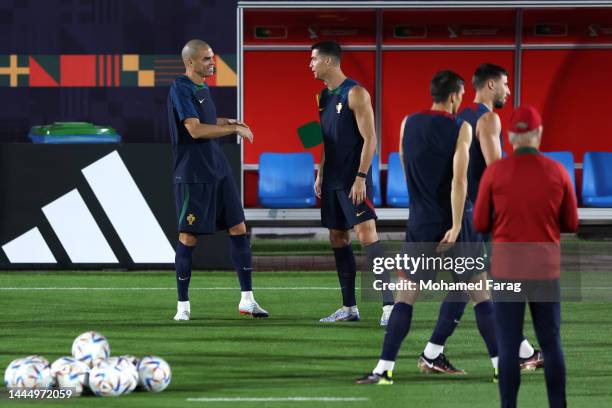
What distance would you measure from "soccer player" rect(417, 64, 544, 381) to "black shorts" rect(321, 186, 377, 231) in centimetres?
192

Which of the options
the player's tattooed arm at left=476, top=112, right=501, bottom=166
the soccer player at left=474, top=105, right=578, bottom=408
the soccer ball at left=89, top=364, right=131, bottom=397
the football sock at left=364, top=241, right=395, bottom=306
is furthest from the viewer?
the football sock at left=364, top=241, right=395, bottom=306

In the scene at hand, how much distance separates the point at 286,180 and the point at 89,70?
3.58m

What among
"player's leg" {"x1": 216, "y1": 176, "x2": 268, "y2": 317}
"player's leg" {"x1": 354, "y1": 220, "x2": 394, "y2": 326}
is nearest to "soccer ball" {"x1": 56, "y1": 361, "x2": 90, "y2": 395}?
"player's leg" {"x1": 354, "y1": 220, "x2": 394, "y2": 326}

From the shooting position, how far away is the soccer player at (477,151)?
7375 millimetres

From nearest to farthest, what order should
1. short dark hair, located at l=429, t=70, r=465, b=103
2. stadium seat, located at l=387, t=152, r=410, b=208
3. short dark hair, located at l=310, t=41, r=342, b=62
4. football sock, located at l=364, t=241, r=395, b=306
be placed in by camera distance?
short dark hair, located at l=429, t=70, r=465, b=103, short dark hair, located at l=310, t=41, r=342, b=62, football sock, located at l=364, t=241, r=395, b=306, stadium seat, located at l=387, t=152, r=410, b=208

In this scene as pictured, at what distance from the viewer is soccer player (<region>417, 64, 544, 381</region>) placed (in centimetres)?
738

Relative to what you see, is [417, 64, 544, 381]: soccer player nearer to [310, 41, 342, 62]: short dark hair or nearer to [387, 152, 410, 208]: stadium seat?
[310, 41, 342, 62]: short dark hair

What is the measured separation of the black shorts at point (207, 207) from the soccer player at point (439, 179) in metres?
3.27

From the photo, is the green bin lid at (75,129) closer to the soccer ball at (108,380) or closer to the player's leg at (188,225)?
the player's leg at (188,225)

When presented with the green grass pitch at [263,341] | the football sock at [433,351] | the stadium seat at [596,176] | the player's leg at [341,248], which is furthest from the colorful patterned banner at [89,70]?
the football sock at [433,351]

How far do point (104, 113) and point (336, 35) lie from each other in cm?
465

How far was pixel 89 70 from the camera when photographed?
1520 centimetres

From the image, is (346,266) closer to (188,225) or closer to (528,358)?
(188,225)

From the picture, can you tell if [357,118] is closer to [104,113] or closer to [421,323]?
[421,323]
